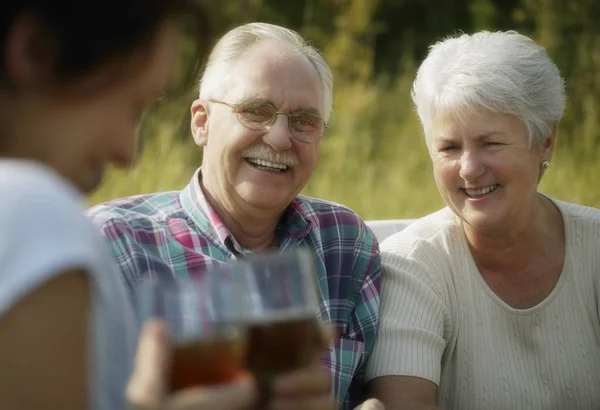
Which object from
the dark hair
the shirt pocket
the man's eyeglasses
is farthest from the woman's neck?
the dark hair

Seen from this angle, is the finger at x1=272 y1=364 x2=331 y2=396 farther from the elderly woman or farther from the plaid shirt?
the elderly woman

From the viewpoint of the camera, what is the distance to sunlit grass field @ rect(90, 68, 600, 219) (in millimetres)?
6480

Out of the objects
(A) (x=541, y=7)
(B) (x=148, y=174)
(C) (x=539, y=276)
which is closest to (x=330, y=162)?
(B) (x=148, y=174)

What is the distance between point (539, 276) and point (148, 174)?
3.76m

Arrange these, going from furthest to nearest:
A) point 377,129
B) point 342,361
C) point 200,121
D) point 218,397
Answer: point 377,129 < point 200,121 < point 342,361 < point 218,397

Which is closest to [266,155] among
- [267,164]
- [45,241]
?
[267,164]

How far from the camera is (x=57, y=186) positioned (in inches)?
44.4

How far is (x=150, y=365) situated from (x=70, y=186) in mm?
253

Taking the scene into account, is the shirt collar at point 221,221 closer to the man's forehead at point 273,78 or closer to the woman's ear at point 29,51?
the man's forehead at point 273,78

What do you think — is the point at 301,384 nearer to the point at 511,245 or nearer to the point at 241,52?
the point at 241,52

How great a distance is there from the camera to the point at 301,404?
138cm

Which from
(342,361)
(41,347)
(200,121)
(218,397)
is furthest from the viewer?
(200,121)

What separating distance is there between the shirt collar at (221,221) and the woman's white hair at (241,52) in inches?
11.1

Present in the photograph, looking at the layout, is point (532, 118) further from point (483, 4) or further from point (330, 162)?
point (483, 4)
